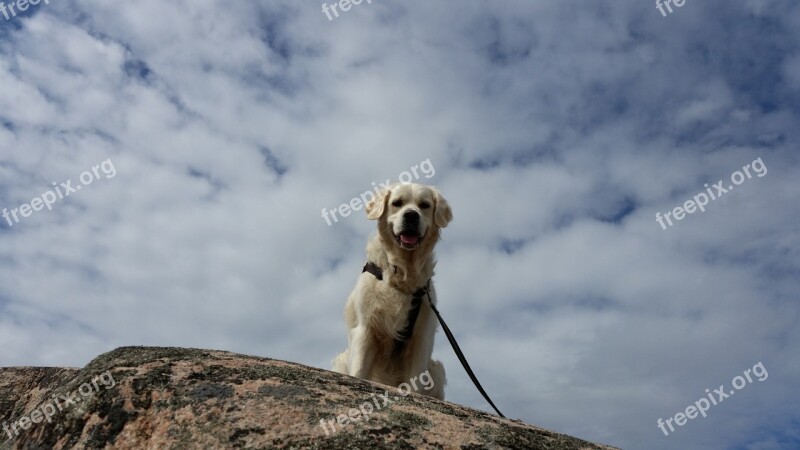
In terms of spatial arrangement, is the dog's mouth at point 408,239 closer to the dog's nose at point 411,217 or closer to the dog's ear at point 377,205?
the dog's nose at point 411,217

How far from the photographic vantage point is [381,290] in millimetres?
7047

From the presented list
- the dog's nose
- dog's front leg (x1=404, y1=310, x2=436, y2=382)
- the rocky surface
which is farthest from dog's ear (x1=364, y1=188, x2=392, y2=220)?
the rocky surface

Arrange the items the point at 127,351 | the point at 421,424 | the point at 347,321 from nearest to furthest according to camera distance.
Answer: the point at 421,424
the point at 127,351
the point at 347,321

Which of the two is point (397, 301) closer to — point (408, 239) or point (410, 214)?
point (408, 239)

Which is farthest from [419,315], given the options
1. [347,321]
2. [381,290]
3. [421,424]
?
[421,424]

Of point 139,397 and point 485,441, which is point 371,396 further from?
point 139,397

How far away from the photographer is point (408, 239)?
7230 mm

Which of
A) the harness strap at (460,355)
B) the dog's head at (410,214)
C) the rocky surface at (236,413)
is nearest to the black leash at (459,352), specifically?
the harness strap at (460,355)

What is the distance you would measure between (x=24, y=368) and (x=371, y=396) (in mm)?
6056

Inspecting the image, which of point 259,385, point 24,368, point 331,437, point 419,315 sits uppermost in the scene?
point 419,315

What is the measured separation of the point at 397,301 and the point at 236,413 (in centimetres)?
435

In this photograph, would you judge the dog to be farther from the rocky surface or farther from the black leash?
the rocky surface

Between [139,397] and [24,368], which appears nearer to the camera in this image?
[139,397]

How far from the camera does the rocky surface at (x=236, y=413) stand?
100 inches
